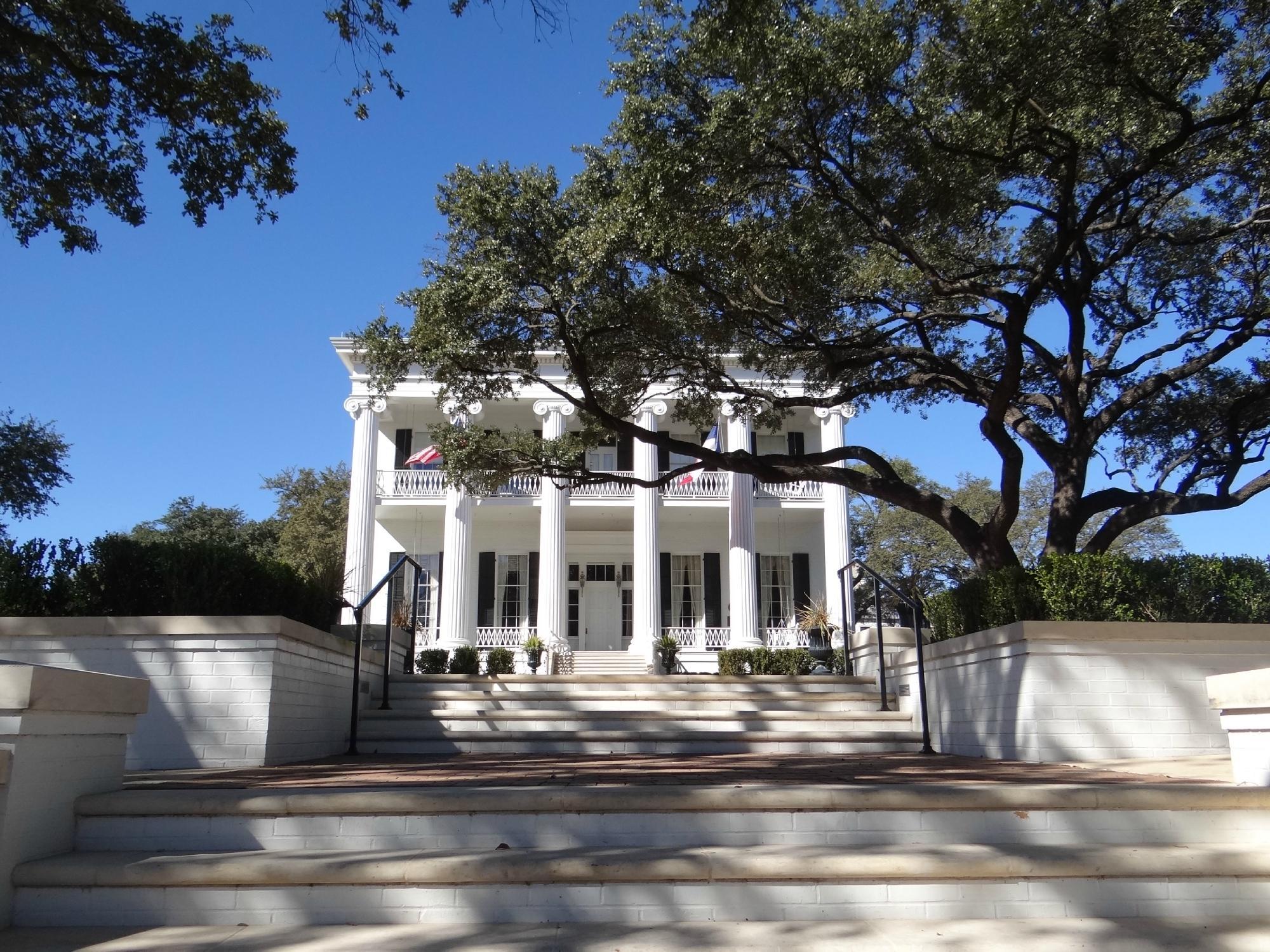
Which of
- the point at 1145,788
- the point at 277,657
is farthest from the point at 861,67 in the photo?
the point at 277,657

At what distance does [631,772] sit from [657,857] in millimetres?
1907

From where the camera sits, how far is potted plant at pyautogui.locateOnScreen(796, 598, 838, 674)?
1535 centimetres

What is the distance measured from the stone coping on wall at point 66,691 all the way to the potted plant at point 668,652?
13.7 m

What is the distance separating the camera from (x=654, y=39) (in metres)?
8.73

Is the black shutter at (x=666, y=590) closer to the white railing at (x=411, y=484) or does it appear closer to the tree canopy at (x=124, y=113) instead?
the white railing at (x=411, y=484)

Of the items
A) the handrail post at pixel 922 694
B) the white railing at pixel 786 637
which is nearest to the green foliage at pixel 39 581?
the handrail post at pixel 922 694

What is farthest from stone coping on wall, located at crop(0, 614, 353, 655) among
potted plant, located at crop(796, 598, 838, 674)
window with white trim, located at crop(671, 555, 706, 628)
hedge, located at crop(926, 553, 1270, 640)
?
window with white trim, located at crop(671, 555, 706, 628)

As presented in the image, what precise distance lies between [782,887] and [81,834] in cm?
290

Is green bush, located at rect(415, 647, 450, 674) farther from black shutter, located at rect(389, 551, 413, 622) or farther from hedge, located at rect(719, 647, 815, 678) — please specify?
hedge, located at rect(719, 647, 815, 678)

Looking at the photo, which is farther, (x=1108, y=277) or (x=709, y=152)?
(x=1108, y=277)

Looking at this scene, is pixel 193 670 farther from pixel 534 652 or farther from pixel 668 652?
pixel 668 652

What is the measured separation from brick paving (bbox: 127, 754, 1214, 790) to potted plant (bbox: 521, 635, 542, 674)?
1024cm

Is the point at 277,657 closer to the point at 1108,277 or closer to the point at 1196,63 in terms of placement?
the point at 1196,63

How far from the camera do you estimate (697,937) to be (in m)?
3.05
